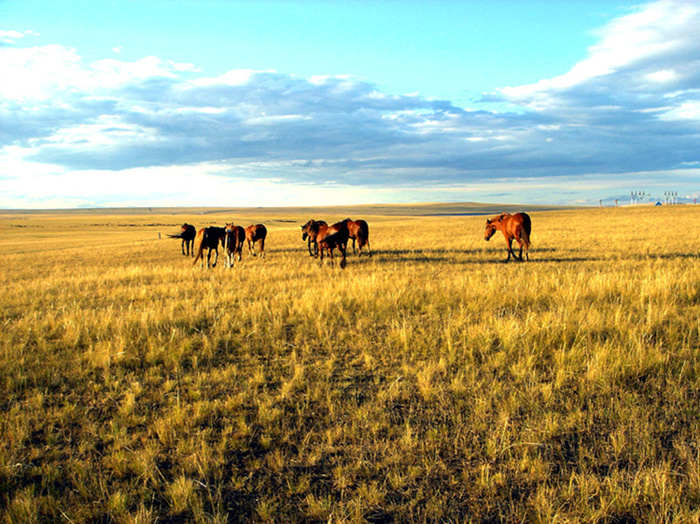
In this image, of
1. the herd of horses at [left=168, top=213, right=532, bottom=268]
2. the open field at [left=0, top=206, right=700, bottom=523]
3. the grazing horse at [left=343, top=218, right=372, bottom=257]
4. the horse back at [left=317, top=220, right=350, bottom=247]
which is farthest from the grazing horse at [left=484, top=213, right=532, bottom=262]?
the open field at [left=0, top=206, right=700, bottom=523]

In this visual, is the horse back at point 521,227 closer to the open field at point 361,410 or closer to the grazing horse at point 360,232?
the grazing horse at point 360,232

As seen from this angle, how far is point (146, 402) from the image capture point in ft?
16.9

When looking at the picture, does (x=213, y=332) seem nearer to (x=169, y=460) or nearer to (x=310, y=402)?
(x=310, y=402)

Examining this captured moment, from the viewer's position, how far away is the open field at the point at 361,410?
3.38 m

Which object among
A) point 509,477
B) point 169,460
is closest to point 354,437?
point 509,477

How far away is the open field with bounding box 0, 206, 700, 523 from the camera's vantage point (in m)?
3.38

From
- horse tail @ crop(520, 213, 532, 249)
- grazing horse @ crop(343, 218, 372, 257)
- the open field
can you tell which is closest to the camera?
the open field

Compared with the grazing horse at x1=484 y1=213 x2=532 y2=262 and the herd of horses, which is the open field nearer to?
the herd of horses

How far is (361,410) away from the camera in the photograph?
4746 mm

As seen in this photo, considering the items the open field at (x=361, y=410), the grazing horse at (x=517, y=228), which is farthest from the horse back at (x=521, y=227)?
the open field at (x=361, y=410)

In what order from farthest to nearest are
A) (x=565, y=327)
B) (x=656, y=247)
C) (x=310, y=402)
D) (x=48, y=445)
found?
(x=656, y=247), (x=565, y=327), (x=310, y=402), (x=48, y=445)

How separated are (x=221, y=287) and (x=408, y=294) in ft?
19.5

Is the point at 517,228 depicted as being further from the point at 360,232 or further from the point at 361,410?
the point at 361,410

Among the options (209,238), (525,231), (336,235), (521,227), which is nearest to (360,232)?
(336,235)
